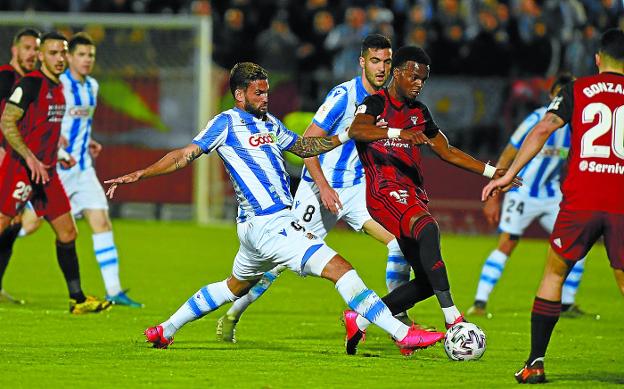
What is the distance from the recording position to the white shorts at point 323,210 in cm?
1057

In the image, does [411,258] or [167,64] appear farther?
[167,64]

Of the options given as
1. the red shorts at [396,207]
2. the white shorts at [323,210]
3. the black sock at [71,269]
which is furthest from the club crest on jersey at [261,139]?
the black sock at [71,269]

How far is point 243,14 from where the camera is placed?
78.8 feet

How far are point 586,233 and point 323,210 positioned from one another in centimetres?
312

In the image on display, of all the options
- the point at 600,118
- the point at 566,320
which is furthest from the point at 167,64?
the point at 600,118

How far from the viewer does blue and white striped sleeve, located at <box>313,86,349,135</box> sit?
33.9ft

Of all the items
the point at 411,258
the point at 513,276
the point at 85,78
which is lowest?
the point at 513,276

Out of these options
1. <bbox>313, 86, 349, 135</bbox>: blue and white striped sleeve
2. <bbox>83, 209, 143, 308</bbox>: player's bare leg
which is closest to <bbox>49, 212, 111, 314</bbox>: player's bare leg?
<bbox>83, 209, 143, 308</bbox>: player's bare leg

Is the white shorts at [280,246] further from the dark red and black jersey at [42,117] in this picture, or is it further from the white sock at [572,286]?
the white sock at [572,286]

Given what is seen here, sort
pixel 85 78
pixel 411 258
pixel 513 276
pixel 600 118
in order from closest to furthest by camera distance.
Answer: pixel 600 118 → pixel 411 258 → pixel 85 78 → pixel 513 276

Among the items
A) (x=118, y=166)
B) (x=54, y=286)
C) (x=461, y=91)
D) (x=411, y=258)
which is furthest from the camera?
(x=118, y=166)

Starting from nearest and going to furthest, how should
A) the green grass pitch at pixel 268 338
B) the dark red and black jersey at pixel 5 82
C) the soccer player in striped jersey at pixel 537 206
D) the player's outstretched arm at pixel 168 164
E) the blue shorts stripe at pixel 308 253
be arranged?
1. the green grass pitch at pixel 268 338
2. the player's outstretched arm at pixel 168 164
3. the blue shorts stripe at pixel 308 253
4. the dark red and black jersey at pixel 5 82
5. the soccer player in striped jersey at pixel 537 206

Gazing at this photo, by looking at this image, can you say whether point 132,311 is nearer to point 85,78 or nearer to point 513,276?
point 85,78

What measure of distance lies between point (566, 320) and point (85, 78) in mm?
5304
